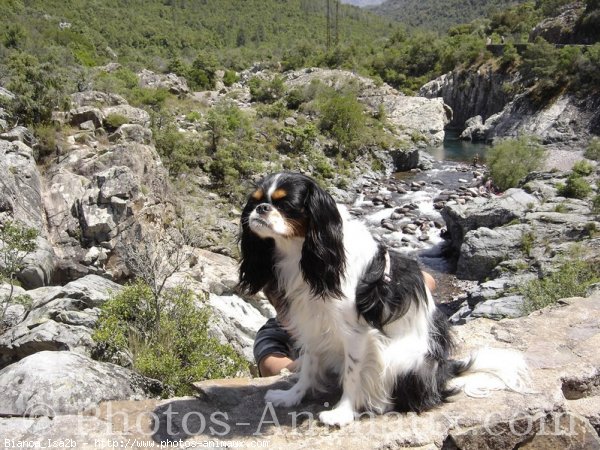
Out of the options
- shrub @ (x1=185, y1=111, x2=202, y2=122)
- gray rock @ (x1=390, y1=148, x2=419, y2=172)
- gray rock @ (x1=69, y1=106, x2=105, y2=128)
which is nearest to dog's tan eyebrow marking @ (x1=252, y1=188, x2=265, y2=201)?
gray rock @ (x1=69, y1=106, x2=105, y2=128)

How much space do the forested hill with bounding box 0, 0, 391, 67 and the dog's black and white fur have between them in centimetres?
3801

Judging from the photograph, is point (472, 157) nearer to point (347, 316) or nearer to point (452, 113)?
point (452, 113)

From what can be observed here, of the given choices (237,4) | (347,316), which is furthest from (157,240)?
(237,4)

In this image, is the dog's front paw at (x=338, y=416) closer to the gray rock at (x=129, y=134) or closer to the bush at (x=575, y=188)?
the gray rock at (x=129, y=134)

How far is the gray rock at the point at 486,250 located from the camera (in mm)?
16672

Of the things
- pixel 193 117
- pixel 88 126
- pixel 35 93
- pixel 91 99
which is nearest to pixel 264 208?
pixel 88 126

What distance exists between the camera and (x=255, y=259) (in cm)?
265

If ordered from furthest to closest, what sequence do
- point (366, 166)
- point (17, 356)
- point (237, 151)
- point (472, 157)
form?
1. point (472, 157)
2. point (366, 166)
3. point (237, 151)
4. point (17, 356)

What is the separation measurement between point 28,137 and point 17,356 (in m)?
9.39

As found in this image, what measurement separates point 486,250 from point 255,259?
622 inches

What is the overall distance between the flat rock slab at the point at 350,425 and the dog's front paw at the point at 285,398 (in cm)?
4

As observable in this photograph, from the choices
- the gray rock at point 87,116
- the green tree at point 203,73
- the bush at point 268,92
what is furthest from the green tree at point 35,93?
the green tree at point 203,73

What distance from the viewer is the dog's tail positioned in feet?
9.25

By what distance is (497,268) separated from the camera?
52.5 feet
